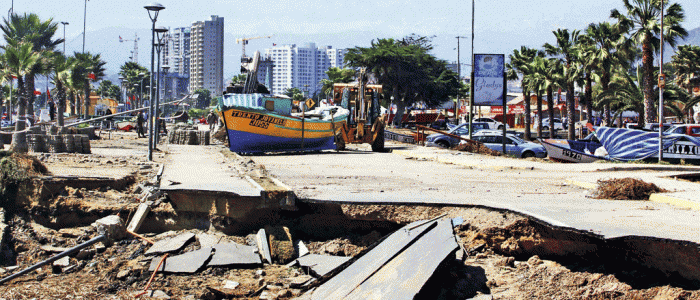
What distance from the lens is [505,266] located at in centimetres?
709

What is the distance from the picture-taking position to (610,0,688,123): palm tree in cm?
2831

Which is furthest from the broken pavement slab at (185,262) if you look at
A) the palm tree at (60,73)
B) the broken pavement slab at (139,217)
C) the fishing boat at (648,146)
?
the palm tree at (60,73)

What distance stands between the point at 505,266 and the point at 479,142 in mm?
18041

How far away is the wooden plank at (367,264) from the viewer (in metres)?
6.16

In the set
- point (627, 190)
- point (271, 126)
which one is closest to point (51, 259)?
point (627, 190)

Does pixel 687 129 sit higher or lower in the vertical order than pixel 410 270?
higher

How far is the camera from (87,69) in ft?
149

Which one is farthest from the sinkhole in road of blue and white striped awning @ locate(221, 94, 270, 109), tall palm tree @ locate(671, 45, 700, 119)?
tall palm tree @ locate(671, 45, 700, 119)

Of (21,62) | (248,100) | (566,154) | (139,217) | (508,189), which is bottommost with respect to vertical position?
(139,217)

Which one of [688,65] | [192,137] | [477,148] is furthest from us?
[688,65]

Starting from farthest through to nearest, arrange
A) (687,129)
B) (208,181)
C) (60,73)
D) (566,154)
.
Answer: (60,73)
(687,129)
(566,154)
(208,181)

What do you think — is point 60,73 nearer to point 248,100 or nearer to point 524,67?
point 248,100

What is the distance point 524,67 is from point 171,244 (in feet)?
142

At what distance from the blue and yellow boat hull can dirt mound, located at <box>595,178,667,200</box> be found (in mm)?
13806
